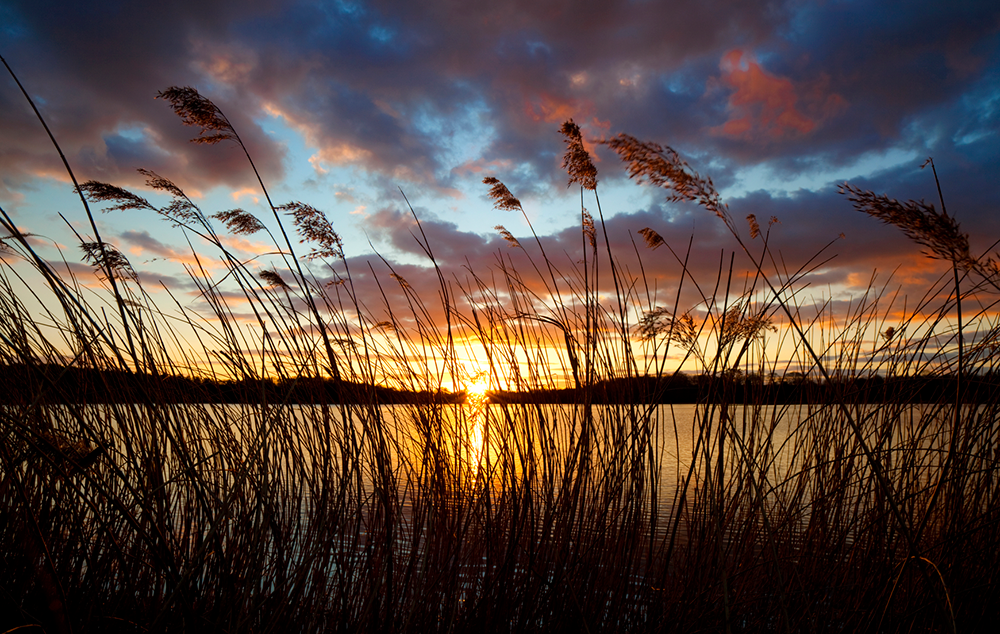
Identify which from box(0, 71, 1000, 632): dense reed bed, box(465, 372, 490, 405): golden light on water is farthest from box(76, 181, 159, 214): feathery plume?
box(465, 372, 490, 405): golden light on water

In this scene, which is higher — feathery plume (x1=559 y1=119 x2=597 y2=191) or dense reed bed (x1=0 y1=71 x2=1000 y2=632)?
feathery plume (x1=559 y1=119 x2=597 y2=191)

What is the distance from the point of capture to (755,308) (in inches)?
91.0

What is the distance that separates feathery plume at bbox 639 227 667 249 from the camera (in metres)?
2.16

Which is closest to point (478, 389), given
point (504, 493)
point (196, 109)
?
point (504, 493)

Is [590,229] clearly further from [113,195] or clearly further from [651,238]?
[113,195]

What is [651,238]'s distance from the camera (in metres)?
2.18

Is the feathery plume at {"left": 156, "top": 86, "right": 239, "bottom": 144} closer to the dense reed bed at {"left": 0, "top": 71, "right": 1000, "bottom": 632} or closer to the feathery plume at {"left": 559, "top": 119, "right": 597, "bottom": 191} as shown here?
the dense reed bed at {"left": 0, "top": 71, "right": 1000, "bottom": 632}

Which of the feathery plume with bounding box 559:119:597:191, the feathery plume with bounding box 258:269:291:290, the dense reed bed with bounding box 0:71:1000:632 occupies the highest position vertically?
the feathery plume with bounding box 559:119:597:191

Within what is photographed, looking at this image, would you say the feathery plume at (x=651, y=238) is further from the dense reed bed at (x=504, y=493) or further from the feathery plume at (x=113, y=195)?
the feathery plume at (x=113, y=195)

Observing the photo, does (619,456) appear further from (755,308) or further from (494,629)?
(755,308)

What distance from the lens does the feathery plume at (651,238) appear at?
216 cm

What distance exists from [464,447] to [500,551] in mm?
467

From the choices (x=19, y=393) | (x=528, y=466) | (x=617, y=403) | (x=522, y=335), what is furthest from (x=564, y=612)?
(x=19, y=393)

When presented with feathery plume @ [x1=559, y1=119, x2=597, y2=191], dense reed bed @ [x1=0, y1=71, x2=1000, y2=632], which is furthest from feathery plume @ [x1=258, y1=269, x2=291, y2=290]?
feathery plume @ [x1=559, y1=119, x2=597, y2=191]
